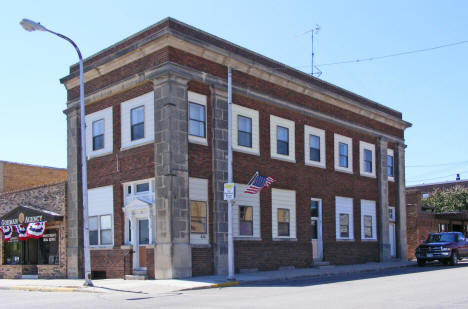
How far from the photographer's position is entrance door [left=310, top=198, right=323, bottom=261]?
94.4 feet

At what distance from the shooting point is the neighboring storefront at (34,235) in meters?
26.5

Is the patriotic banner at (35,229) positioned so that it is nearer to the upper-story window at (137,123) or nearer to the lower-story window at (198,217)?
the upper-story window at (137,123)

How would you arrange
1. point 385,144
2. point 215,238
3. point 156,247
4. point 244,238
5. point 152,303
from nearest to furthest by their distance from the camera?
point 152,303, point 156,247, point 215,238, point 244,238, point 385,144

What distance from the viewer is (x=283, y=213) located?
2675 cm

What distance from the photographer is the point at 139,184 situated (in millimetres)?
22859

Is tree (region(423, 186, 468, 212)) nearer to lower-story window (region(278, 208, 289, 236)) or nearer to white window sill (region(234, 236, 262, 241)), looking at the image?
lower-story window (region(278, 208, 289, 236))

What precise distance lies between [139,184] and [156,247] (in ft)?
10.0

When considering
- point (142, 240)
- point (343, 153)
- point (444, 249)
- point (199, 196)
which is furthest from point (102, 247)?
point (444, 249)

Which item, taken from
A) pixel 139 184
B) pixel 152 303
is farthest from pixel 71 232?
pixel 152 303

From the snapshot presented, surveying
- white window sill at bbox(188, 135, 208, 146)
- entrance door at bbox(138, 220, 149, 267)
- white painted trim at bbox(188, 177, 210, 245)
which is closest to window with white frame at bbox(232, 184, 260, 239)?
white painted trim at bbox(188, 177, 210, 245)

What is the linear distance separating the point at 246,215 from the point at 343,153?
9.51 meters

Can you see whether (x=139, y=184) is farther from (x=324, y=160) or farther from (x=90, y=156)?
(x=324, y=160)

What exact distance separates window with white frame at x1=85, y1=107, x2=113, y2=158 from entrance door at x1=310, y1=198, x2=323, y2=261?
35.6 ft

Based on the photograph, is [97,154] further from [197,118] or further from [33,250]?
[33,250]
